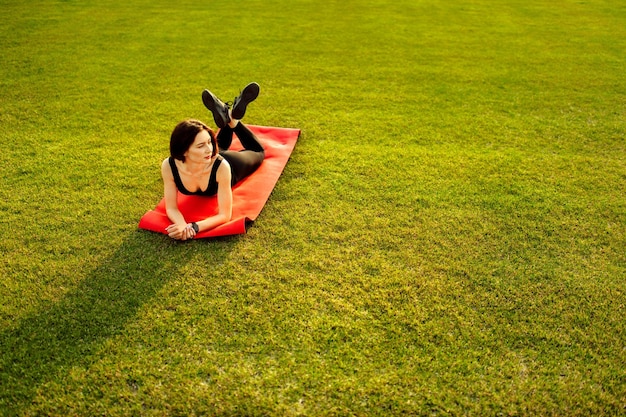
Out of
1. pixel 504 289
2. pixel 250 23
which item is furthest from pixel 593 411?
pixel 250 23

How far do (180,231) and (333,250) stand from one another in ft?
3.39

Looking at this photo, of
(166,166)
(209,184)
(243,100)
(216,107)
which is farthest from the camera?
(243,100)

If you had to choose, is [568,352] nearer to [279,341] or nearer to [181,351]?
[279,341]

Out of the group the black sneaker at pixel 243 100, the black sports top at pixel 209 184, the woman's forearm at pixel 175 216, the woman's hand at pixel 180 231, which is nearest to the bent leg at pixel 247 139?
the black sneaker at pixel 243 100

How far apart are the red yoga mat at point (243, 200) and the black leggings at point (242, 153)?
0.07m

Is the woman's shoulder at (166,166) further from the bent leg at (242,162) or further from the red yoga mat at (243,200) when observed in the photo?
the bent leg at (242,162)

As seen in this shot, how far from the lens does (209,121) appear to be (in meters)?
4.63

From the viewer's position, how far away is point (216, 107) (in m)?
3.63

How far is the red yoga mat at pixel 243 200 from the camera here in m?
3.13

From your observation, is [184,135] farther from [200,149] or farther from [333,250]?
[333,250]

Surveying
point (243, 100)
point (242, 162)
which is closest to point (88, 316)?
point (242, 162)

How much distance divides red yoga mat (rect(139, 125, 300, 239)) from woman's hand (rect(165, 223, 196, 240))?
0.07 meters

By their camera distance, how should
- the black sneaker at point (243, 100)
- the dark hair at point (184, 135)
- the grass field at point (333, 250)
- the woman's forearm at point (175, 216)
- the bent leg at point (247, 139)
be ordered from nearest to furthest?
the grass field at point (333, 250)
the dark hair at point (184, 135)
the woman's forearm at point (175, 216)
the black sneaker at point (243, 100)
the bent leg at point (247, 139)

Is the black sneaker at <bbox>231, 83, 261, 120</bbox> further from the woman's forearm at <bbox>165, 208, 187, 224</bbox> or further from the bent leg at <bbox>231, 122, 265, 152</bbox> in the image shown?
the woman's forearm at <bbox>165, 208, 187, 224</bbox>
